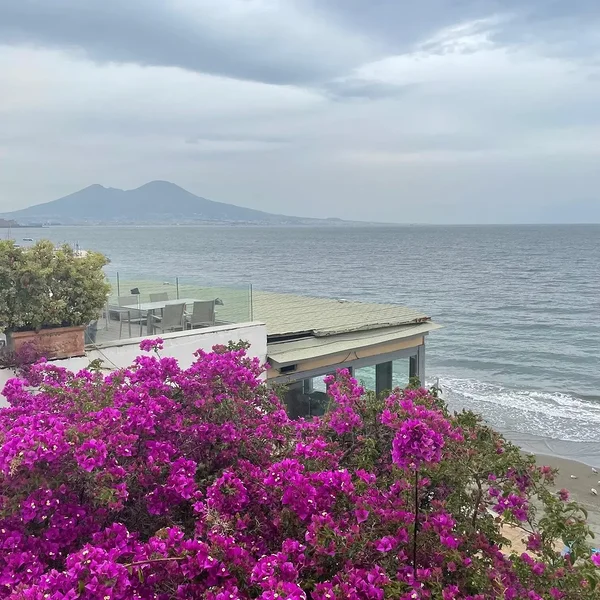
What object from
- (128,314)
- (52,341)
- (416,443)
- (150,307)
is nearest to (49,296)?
(52,341)

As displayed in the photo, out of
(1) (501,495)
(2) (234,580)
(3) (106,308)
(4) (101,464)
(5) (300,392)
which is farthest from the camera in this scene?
(5) (300,392)

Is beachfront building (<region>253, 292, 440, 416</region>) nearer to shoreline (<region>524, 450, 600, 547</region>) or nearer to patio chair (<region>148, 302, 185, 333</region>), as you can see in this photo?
patio chair (<region>148, 302, 185, 333</region>)

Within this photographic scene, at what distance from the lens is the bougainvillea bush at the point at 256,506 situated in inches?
101

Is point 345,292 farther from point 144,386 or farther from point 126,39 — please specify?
point 144,386

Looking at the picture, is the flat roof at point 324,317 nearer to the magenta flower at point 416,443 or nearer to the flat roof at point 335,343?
the flat roof at point 335,343

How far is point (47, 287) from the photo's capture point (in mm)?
6918

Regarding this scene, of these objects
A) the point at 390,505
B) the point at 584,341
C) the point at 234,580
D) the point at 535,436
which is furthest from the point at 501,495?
the point at 584,341

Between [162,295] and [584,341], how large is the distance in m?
27.2

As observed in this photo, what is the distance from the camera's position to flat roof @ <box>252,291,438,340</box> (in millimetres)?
9977

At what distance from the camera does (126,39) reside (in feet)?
33.4

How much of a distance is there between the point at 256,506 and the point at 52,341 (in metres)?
4.69

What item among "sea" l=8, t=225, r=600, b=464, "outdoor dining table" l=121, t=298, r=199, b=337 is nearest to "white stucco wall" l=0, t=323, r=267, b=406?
"outdoor dining table" l=121, t=298, r=199, b=337

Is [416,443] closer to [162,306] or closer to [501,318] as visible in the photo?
[162,306]

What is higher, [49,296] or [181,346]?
[49,296]
